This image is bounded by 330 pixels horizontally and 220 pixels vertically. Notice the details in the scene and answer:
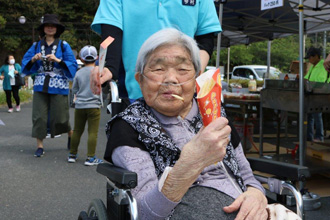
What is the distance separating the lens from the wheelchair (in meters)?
1.77

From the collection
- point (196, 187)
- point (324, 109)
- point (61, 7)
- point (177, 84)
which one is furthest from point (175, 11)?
point (61, 7)

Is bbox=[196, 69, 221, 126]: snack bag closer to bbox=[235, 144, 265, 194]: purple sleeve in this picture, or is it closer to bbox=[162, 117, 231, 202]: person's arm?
bbox=[162, 117, 231, 202]: person's arm

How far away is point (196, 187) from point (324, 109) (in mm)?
3571

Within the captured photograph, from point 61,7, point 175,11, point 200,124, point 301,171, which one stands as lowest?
point 301,171

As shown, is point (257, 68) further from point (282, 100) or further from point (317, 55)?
point (282, 100)

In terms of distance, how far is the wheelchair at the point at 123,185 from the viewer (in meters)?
1.77

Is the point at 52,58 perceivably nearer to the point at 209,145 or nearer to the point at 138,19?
the point at 138,19

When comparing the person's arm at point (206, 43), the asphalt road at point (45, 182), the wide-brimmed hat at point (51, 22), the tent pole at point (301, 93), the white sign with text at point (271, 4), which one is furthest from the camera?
the wide-brimmed hat at point (51, 22)

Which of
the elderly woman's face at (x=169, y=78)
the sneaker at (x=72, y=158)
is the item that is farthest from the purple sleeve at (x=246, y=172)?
the sneaker at (x=72, y=158)

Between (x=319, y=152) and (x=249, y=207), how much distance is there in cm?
408

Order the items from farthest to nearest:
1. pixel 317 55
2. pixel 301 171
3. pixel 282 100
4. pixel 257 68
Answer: pixel 257 68, pixel 317 55, pixel 282 100, pixel 301 171

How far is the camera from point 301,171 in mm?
2182

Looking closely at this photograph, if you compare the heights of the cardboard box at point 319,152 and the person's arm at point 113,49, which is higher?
the person's arm at point 113,49

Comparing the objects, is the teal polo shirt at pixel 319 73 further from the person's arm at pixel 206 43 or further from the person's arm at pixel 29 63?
the person's arm at pixel 206 43
